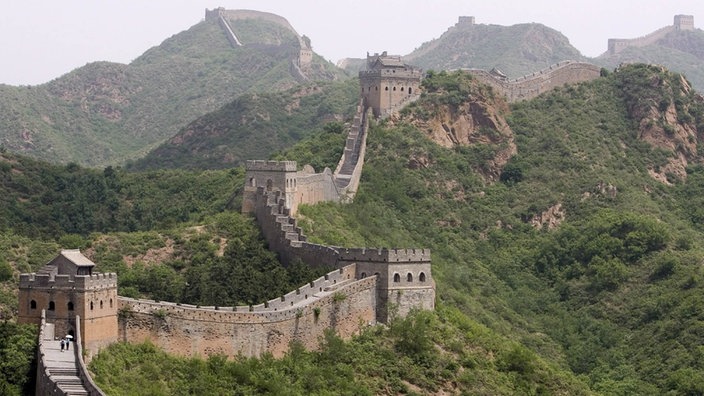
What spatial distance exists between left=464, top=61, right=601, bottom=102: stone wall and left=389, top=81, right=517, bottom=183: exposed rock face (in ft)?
14.3

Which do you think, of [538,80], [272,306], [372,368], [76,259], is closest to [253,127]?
[538,80]

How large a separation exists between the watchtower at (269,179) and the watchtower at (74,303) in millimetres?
28266

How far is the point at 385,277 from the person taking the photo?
244 feet

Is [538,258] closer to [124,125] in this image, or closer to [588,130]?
[588,130]

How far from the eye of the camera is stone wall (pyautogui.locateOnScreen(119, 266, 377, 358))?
63.6 meters

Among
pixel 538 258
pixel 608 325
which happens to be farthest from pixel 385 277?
pixel 538 258

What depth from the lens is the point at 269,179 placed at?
90312mm

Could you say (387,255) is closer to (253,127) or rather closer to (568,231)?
(568,231)

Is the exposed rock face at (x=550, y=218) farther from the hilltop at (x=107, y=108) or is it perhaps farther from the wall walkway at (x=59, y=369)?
the hilltop at (x=107, y=108)

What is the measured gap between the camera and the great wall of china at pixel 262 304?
6028cm

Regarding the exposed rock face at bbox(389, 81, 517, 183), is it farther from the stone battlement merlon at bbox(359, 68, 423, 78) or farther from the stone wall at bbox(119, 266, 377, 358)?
the stone wall at bbox(119, 266, 377, 358)

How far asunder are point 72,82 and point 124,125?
26.4 ft

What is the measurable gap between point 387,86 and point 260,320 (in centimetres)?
4718

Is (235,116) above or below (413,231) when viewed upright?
above
